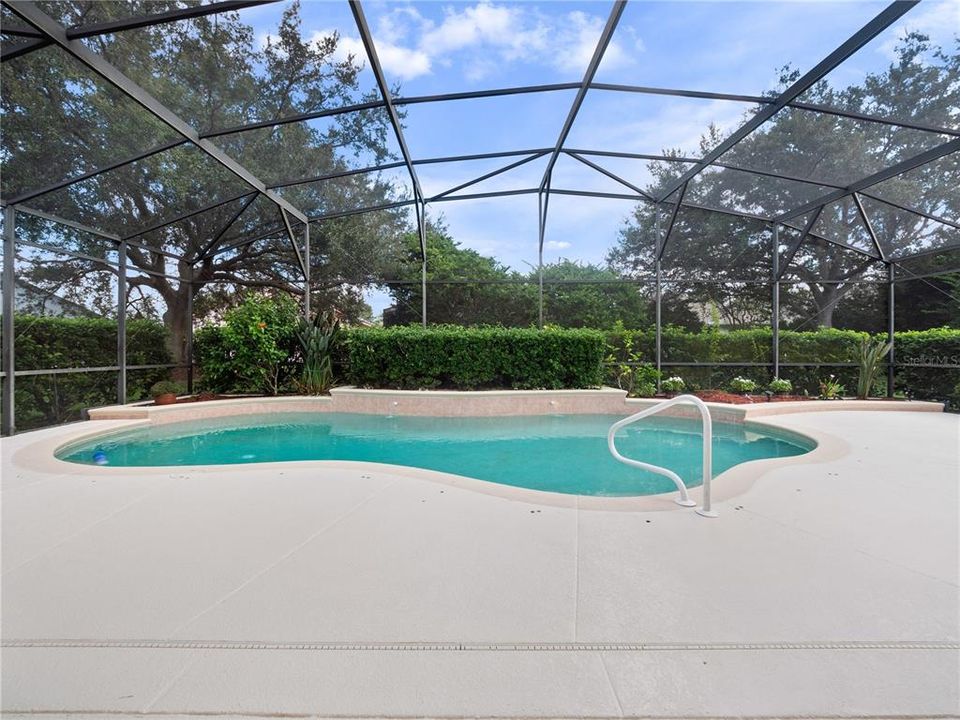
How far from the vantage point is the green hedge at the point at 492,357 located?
351 inches

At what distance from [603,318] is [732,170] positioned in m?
4.06

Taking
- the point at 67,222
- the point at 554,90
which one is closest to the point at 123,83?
the point at 67,222

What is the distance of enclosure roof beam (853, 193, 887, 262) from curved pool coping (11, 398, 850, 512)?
4650 mm

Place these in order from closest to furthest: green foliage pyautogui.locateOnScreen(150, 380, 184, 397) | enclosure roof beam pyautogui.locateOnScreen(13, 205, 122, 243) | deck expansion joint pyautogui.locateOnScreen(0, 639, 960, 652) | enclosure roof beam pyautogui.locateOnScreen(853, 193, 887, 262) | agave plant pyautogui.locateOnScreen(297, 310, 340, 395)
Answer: deck expansion joint pyautogui.locateOnScreen(0, 639, 960, 652) → enclosure roof beam pyautogui.locateOnScreen(13, 205, 122, 243) → enclosure roof beam pyautogui.locateOnScreen(853, 193, 887, 262) → green foliage pyautogui.locateOnScreen(150, 380, 184, 397) → agave plant pyautogui.locateOnScreen(297, 310, 340, 395)

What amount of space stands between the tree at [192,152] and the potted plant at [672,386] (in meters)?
6.91

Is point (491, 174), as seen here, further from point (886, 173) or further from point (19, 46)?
point (19, 46)

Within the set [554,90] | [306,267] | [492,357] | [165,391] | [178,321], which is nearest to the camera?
[554,90]

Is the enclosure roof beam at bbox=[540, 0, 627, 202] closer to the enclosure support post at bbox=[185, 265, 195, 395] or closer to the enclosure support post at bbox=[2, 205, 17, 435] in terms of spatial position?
the enclosure support post at bbox=[2, 205, 17, 435]

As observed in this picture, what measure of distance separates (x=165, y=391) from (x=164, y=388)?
66mm

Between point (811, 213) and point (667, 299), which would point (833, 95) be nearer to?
point (811, 213)

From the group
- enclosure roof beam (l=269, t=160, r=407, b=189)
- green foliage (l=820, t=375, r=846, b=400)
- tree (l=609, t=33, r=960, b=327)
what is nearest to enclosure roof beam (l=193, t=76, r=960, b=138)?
tree (l=609, t=33, r=960, b=327)

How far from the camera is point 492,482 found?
3.87 m

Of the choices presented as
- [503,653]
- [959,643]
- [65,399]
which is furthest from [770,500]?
[65,399]

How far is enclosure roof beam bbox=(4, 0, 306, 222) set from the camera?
3684 millimetres
